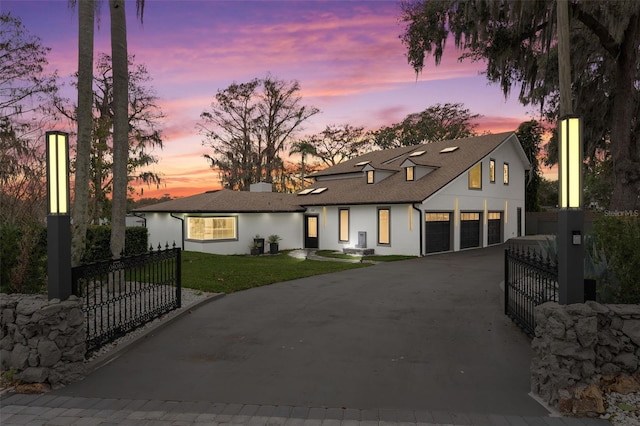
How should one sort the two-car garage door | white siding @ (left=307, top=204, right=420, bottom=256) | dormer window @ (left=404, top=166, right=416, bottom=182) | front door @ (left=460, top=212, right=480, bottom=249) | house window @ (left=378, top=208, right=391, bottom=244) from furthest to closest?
front door @ (left=460, top=212, right=480, bottom=249) → dormer window @ (left=404, top=166, right=416, bottom=182) → house window @ (left=378, top=208, right=391, bottom=244) → the two-car garage door → white siding @ (left=307, top=204, right=420, bottom=256)

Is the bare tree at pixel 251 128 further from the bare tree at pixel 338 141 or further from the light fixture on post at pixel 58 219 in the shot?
the light fixture on post at pixel 58 219

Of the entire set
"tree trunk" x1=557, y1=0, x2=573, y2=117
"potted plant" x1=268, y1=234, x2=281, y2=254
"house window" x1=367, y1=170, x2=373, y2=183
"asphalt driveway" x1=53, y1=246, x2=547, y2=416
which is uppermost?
"tree trunk" x1=557, y1=0, x2=573, y2=117

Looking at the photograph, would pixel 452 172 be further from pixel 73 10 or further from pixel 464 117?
pixel 464 117

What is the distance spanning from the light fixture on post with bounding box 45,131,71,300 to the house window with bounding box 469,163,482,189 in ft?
71.2

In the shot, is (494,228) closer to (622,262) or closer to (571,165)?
(622,262)

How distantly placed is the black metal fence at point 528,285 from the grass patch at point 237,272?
7101mm

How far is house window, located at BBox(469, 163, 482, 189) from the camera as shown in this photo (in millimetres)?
22766

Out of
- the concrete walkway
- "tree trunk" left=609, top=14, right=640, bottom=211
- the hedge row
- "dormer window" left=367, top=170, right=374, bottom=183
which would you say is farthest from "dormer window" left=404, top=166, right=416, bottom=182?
the hedge row

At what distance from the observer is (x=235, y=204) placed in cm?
2331

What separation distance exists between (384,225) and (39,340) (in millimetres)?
17875

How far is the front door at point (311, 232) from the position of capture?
81.5 feet

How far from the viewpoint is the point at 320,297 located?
10.0m

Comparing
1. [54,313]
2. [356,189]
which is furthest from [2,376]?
[356,189]

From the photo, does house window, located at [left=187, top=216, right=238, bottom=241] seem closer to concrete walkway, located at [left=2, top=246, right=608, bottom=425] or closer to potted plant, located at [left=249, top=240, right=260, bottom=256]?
potted plant, located at [left=249, top=240, right=260, bottom=256]
